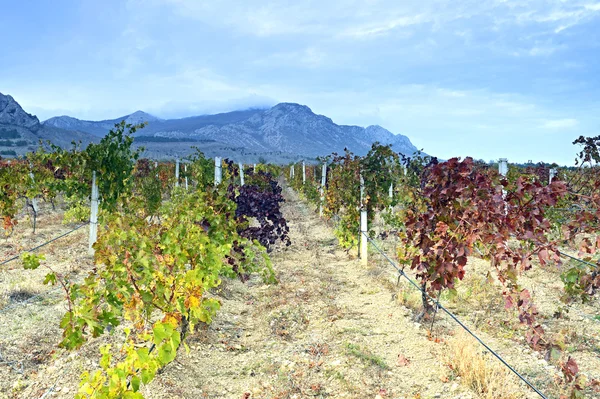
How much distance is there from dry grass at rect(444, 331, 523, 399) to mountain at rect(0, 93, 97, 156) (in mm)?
113329

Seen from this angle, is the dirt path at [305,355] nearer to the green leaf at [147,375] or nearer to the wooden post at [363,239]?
the green leaf at [147,375]

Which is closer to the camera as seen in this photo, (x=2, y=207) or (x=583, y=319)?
(x=583, y=319)

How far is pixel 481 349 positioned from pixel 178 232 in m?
3.26

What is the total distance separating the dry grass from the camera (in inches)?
129

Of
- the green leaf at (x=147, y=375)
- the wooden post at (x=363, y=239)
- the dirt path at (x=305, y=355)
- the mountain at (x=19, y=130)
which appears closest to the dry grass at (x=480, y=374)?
the dirt path at (x=305, y=355)

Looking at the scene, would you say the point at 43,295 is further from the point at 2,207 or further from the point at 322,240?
the point at 322,240

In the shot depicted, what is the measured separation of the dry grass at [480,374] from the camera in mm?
3289

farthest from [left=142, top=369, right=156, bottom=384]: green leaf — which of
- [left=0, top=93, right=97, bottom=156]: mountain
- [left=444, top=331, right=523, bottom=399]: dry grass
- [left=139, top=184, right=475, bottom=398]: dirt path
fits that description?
[left=0, top=93, right=97, bottom=156]: mountain

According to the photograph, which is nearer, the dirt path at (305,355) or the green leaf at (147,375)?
the green leaf at (147,375)

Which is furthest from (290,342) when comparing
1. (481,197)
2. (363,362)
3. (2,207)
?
(2,207)

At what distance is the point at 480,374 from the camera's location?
3.48 meters

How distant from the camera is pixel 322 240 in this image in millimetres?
10914

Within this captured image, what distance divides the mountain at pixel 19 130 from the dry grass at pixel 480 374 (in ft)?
372

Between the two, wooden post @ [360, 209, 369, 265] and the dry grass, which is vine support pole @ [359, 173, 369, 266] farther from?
the dry grass
